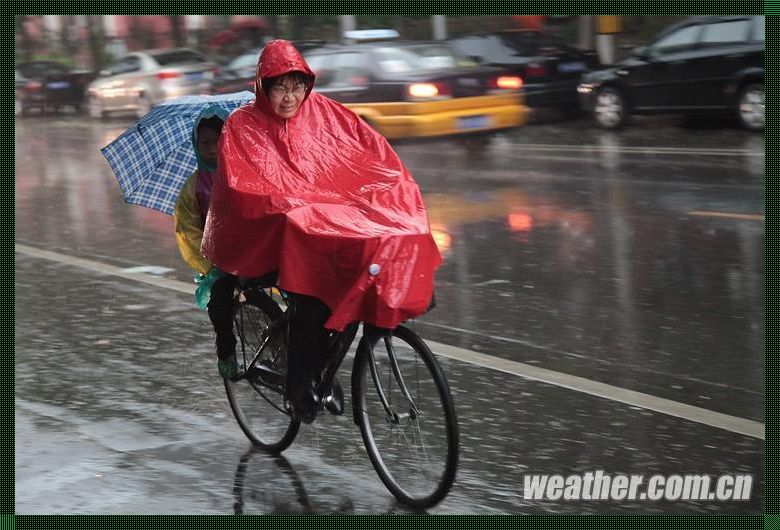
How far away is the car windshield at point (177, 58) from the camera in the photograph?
29.5 meters

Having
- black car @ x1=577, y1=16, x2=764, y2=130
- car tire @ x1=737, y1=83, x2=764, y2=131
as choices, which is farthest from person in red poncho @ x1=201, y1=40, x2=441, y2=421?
black car @ x1=577, y1=16, x2=764, y2=130

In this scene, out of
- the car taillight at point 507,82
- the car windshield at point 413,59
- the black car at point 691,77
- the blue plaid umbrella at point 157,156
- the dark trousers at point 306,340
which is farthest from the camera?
the car taillight at point 507,82

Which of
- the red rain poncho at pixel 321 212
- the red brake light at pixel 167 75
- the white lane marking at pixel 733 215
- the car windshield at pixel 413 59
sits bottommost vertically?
the white lane marking at pixel 733 215

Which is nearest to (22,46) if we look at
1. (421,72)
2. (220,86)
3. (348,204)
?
(220,86)

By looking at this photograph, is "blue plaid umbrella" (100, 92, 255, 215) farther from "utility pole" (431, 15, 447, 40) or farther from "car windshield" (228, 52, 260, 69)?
"utility pole" (431, 15, 447, 40)

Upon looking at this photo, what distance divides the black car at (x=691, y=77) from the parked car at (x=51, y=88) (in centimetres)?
1945

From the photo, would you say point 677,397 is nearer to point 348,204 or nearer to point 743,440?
point 743,440

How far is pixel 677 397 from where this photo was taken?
633 centimetres

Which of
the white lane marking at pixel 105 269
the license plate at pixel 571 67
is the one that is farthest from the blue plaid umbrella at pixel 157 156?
the license plate at pixel 571 67

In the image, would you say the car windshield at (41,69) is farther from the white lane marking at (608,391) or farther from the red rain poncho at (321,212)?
the red rain poncho at (321,212)

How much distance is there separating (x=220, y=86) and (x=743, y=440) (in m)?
19.1

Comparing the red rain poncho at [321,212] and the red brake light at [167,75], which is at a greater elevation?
the red rain poncho at [321,212]

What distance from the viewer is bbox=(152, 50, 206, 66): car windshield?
1163 inches

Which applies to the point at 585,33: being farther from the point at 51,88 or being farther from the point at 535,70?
the point at 51,88
